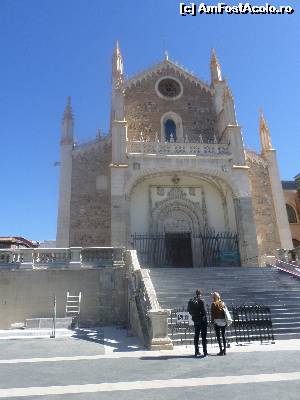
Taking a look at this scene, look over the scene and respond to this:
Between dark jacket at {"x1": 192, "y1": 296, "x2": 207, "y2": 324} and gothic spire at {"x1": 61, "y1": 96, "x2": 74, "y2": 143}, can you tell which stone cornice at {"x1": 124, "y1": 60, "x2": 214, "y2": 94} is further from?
dark jacket at {"x1": 192, "y1": 296, "x2": 207, "y2": 324}

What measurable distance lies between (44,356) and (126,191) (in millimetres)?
13561

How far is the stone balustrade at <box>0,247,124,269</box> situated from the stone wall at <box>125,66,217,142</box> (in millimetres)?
10919

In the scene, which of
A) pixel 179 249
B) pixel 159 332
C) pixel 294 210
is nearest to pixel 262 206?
pixel 179 249

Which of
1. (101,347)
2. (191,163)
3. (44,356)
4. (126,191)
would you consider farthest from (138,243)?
(44,356)

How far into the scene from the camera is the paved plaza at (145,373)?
16.5 ft

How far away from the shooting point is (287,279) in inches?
647

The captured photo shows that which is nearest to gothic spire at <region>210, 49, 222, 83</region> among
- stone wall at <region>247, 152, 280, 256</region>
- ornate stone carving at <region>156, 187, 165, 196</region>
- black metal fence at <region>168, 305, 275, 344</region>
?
stone wall at <region>247, 152, 280, 256</region>

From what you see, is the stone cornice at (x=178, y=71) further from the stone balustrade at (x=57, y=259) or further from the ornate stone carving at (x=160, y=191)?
the stone balustrade at (x=57, y=259)

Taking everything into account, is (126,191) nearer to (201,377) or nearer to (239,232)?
(239,232)

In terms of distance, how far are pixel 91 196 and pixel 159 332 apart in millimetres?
14292

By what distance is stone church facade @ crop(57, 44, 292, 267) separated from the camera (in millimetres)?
21562

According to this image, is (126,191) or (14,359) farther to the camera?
(126,191)

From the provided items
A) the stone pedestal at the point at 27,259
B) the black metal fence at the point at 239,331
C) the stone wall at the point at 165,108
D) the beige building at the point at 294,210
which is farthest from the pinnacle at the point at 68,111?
the beige building at the point at 294,210

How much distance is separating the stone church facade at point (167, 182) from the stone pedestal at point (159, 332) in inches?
405
